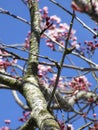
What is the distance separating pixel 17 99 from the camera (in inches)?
232

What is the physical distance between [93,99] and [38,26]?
161 centimetres

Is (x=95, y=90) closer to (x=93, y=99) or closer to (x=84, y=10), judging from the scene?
(x=93, y=99)

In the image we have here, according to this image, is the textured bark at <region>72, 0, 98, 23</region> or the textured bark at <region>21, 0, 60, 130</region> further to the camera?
the textured bark at <region>21, 0, 60, 130</region>

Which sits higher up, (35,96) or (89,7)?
(35,96)

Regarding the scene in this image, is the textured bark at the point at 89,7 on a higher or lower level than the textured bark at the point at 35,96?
lower

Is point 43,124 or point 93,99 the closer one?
point 43,124

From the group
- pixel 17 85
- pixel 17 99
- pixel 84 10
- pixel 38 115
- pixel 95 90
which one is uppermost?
pixel 17 99

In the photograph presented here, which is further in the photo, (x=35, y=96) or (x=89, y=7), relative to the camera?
(x=35, y=96)

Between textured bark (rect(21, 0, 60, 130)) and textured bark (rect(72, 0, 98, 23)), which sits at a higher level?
textured bark (rect(21, 0, 60, 130))

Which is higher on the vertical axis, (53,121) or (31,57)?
(31,57)

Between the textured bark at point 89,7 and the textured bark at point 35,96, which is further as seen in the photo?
the textured bark at point 35,96

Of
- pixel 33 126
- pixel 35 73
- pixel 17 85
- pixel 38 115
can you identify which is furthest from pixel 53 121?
pixel 35 73

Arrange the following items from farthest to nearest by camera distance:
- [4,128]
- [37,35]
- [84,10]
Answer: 1. [4,128]
2. [37,35]
3. [84,10]

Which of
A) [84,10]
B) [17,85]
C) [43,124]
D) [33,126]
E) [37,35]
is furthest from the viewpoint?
[37,35]
